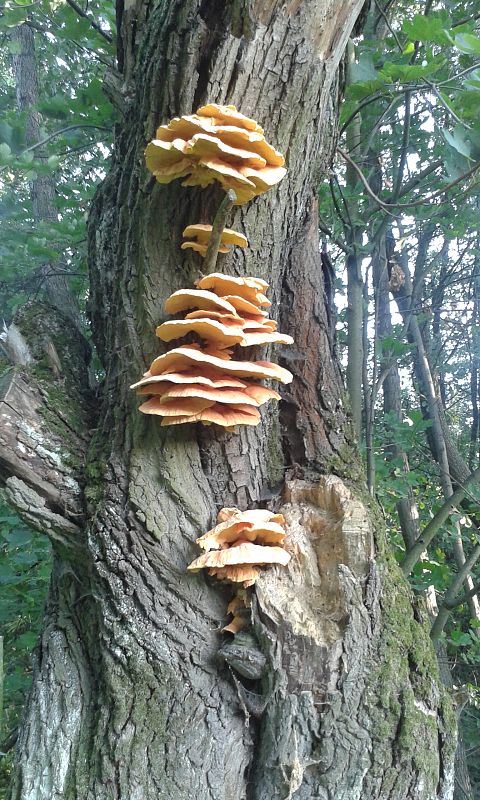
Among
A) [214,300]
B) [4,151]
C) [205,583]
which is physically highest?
[4,151]

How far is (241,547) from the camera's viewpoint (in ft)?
6.03

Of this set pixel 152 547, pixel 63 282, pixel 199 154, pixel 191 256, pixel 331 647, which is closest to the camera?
pixel 199 154

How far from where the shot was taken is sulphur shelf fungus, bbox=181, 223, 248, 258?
6.21 feet

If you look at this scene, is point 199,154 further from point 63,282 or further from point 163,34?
point 63,282

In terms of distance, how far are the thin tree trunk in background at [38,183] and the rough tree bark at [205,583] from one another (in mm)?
2260

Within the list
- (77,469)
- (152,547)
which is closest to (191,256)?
(77,469)

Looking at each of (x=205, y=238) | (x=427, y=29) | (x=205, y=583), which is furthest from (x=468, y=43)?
(x=205, y=583)

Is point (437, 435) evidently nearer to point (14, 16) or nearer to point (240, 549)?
point (240, 549)

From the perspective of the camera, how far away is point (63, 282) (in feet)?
16.6

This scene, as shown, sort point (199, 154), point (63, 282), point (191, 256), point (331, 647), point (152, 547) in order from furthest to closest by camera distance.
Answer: point (63, 282)
point (191, 256)
point (152, 547)
point (331, 647)
point (199, 154)

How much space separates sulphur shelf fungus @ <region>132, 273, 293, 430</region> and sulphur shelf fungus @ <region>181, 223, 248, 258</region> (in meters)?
0.19

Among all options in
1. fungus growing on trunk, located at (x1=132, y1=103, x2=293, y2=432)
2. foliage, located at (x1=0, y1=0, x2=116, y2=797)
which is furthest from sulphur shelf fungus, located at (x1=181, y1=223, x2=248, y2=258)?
foliage, located at (x1=0, y1=0, x2=116, y2=797)

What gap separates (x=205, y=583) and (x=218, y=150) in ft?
5.39

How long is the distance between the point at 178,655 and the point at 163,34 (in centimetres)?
249
